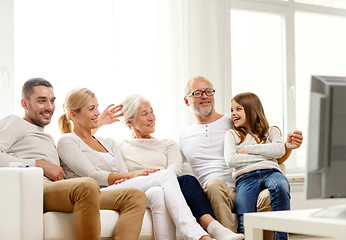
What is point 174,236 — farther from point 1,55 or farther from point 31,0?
point 31,0

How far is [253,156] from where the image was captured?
3.24 m

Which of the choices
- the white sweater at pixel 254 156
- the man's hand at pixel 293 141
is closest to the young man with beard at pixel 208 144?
the man's hand at pixel 293 141

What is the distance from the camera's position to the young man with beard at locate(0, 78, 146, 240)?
255 cm

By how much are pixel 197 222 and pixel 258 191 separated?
41cm

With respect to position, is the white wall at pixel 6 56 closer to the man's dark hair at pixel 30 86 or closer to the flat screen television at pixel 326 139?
the man's dark hair at pixel 30 86

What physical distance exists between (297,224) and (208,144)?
211 centimetres

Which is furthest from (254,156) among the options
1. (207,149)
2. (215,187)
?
(207,149)

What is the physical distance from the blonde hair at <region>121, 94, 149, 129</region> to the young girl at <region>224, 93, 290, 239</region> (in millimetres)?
655

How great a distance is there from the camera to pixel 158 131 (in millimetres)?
4230

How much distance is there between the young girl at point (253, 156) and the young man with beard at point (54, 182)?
68cm

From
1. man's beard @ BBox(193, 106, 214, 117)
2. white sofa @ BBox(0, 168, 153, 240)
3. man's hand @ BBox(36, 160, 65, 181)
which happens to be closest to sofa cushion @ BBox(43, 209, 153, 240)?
white sofa @ BBox(0, 168, 153, 240)

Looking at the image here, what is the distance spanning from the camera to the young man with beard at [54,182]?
2.55 metres

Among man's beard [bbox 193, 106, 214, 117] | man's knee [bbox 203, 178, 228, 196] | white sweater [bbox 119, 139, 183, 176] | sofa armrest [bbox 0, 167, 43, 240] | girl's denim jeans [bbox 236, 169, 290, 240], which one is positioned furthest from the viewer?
man's beard [bbox 193, 106, 214, 117]

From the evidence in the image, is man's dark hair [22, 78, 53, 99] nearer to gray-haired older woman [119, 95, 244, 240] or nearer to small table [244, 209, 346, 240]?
gray-haired older woman [119, 95, 244, 240]
